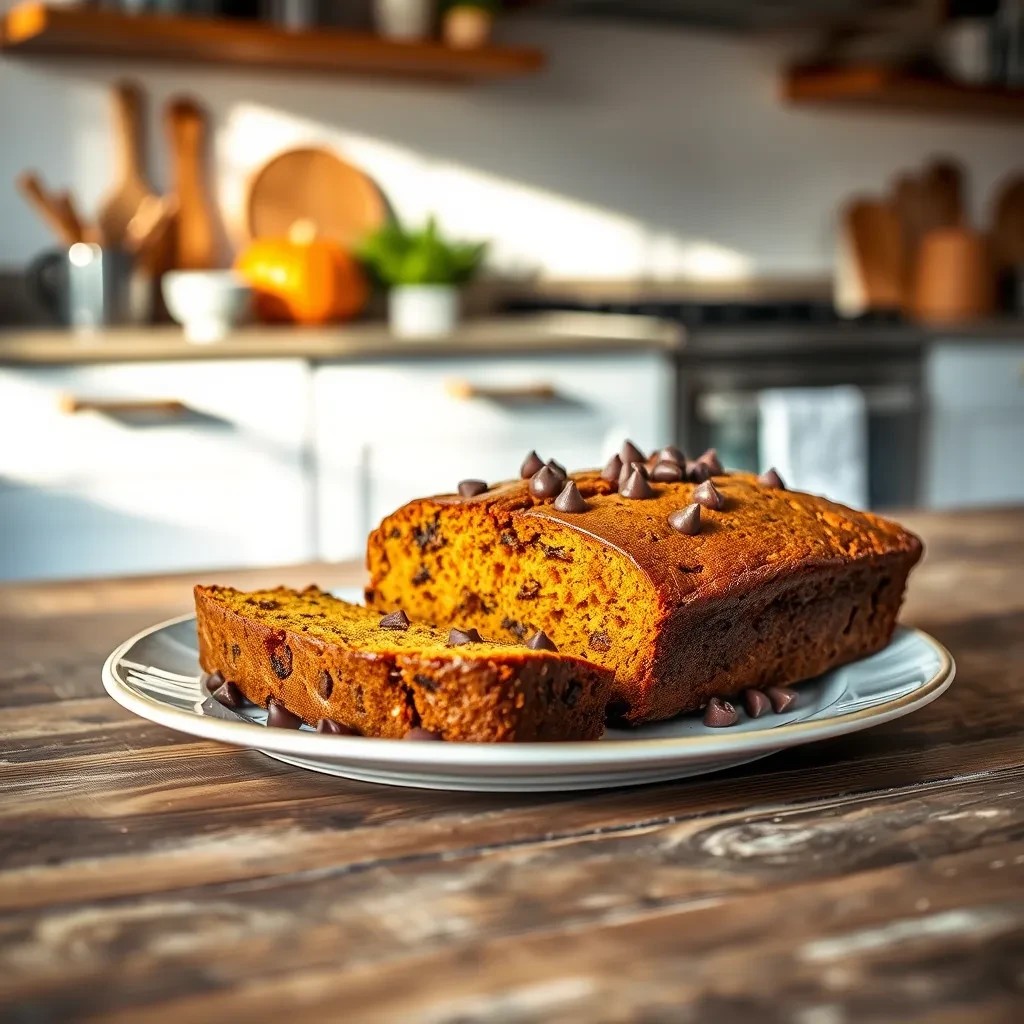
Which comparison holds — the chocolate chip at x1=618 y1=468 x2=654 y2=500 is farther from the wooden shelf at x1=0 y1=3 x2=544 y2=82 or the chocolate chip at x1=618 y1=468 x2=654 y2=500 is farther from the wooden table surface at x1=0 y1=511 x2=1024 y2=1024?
the wooden shelf at x1=0 y1=3 x2=544 y2=82

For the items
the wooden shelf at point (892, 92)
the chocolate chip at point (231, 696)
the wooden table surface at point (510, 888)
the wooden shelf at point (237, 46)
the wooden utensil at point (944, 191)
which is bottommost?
the wooden table surface at point (510, 888)

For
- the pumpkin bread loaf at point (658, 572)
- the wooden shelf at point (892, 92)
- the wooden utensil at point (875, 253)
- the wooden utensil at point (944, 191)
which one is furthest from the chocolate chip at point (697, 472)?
the wooden utensil at point (944, 191)

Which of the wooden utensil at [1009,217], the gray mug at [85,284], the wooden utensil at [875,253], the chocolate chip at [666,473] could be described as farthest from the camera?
the wooden utensil at [1009,217]

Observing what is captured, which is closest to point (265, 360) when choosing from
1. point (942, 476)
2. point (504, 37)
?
point (504, 37)

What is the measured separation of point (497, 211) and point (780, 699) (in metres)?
2.97

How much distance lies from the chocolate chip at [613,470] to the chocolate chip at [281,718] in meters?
0.30

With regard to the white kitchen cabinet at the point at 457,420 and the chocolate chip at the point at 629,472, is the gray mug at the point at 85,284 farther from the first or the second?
the chocolate chip at the point at 629,472

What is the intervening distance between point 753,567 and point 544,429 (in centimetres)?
205

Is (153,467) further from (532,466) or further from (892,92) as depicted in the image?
(892,92)

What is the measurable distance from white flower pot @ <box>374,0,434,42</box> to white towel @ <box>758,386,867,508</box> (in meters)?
1.18

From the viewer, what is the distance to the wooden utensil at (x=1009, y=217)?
4.45 metres

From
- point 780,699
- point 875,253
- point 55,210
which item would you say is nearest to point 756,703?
point 780,699

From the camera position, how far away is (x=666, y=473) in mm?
958

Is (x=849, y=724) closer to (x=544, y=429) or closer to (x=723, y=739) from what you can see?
(x=723, y=739)
